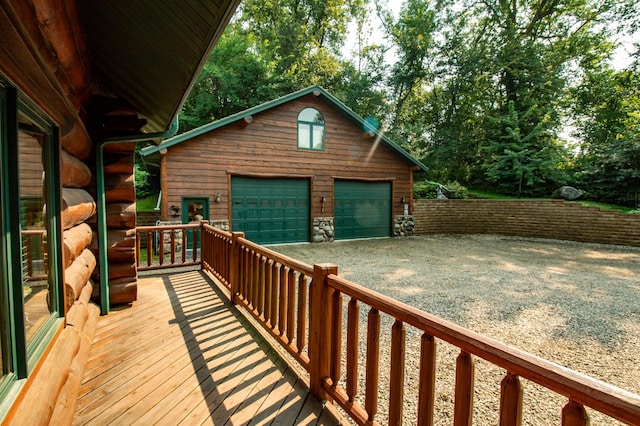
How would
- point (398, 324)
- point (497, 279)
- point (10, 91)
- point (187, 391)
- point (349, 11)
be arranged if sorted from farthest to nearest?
point (349, 11) → point (497, 279) → point (187, 391) → point (398, 324) → point (10, 91)

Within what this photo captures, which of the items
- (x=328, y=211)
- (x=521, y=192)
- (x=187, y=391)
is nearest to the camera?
(x=187, y=391)

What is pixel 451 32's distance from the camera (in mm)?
18484

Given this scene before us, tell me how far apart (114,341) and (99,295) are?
880 millimetres

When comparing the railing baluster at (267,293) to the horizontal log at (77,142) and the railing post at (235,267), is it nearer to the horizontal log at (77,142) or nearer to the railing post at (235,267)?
the railing post at (235,267)

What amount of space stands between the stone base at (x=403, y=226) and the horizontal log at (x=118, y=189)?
9.82 m

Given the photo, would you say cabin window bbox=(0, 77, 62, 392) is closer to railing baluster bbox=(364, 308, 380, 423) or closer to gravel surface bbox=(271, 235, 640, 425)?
railing baluster bbox=(364, 308, 380, 423)

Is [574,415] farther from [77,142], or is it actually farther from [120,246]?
[120,246]

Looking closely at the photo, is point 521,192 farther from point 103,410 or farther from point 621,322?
point 103,410

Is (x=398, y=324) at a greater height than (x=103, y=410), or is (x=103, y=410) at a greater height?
(x=398, y=324)

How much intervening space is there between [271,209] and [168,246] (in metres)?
3.15

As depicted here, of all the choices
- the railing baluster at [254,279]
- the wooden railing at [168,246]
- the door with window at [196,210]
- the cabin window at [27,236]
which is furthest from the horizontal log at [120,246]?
the door with window at [196,210]

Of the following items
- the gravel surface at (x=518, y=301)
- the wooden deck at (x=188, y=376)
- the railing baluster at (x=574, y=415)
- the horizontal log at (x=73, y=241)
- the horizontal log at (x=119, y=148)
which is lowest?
the gravel surface at (x=518, y=301)

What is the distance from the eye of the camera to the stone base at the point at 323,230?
34.4ft

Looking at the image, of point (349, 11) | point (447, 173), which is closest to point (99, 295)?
point (447, 173)
